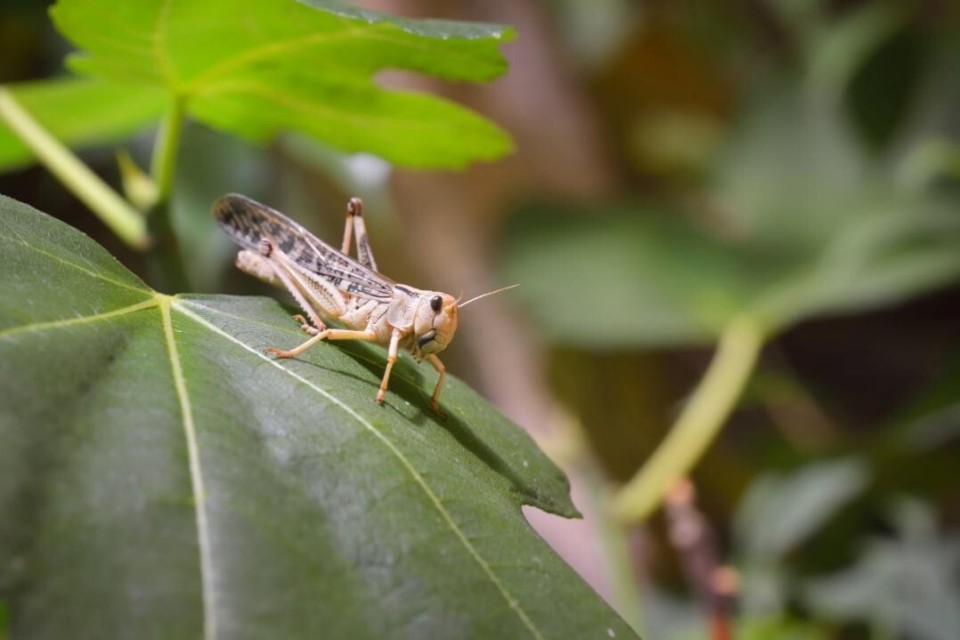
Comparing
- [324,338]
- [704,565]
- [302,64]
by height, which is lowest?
[704,565]

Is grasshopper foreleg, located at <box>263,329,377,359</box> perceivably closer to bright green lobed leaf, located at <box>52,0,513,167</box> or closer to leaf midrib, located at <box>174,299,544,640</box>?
leaf midrib, located at <box>174,299,544,640</box>

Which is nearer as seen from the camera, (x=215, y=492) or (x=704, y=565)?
(x=215, y=492)

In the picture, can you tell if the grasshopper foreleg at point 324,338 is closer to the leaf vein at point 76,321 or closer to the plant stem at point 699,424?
the leaf vein at point 76,321

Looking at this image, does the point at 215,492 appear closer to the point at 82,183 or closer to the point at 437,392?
the point at 437,392

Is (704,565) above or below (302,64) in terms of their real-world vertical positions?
below

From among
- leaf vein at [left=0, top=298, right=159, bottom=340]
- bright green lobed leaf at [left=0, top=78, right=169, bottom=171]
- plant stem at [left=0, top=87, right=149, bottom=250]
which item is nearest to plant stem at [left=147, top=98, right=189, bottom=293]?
plant stem at [left=0, top=87, right=149, bottom=250]

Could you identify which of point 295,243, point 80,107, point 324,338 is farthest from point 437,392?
point 80,107

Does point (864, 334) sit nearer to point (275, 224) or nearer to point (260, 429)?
point (275, 224)
